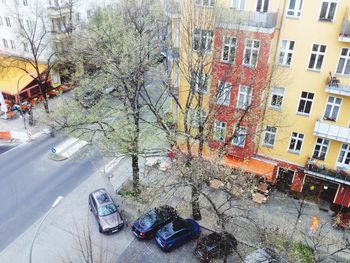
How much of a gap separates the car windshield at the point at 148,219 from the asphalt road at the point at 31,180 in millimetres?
7760

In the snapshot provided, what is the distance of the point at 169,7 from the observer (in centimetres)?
2677

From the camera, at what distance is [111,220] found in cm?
2497

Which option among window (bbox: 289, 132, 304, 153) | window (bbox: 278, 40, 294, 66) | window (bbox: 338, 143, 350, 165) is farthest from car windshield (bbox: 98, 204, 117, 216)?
window (bbox: 338, 143, 350, 165)

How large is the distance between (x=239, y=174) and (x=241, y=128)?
3.48 m

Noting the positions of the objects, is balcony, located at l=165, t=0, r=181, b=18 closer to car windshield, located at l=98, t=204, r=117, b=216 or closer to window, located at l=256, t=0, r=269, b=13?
window, located at l=256, t=0, r=269, b=13

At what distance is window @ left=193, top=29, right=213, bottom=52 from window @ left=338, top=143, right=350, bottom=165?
12.6 m

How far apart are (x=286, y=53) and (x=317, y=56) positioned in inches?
81.1

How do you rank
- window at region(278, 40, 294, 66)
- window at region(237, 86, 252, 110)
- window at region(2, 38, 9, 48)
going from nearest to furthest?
window at region(278, 40, 294, 66)
window at region(237, 86, 252, 110)
window at region(2, 38, 9, 48)

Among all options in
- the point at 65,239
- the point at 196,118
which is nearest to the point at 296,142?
the point at 196,118

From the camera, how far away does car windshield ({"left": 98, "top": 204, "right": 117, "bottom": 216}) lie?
83.0 feet

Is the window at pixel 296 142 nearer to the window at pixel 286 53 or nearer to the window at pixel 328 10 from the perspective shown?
the window at pixel 286 53

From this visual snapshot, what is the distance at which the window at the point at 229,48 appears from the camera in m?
22.9

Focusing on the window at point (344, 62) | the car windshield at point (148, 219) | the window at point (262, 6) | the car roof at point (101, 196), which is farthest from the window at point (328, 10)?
the car roof at point (101, 196)

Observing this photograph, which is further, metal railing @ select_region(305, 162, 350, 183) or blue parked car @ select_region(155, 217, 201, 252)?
metal railing @ select_region(305, 162, 350, 183)
